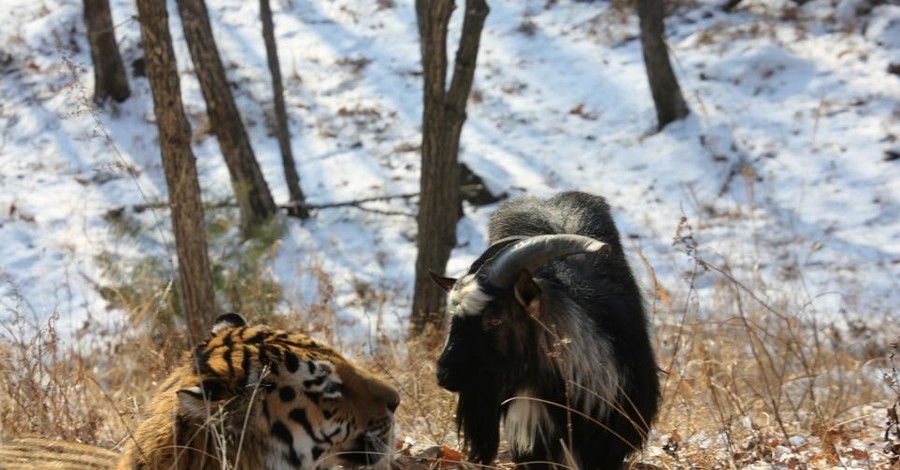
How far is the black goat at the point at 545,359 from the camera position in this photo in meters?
4.09

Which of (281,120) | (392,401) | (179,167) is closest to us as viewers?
(392,401)

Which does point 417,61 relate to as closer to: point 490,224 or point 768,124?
point 768,124

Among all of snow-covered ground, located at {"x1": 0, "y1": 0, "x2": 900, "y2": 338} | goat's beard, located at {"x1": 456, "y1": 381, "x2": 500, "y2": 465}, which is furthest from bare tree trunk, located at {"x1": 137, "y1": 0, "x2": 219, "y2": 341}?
snow-covered ground, located at {"x1": 0, "y1": 0, "x2": 900, "y2": 338}

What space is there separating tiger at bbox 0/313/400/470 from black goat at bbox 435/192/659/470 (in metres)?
0.61

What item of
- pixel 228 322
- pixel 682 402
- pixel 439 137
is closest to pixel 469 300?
pixel 228 322

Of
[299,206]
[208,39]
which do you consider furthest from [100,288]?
[299,206]

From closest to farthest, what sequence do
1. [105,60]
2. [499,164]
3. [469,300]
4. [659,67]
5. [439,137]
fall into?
[469,300], [439,137], [659,67], [499,164], [105,60]

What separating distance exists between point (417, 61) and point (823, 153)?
29.0 feet

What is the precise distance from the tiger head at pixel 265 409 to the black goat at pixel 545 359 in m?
0.61

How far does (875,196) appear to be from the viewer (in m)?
12.5

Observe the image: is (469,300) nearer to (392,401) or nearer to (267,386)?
(392,401)

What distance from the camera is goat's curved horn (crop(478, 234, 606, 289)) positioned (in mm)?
3955

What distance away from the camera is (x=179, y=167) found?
6.18 metres

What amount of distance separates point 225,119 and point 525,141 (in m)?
6.04
